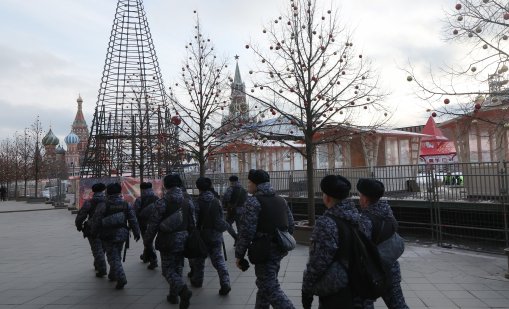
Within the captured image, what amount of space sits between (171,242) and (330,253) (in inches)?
124

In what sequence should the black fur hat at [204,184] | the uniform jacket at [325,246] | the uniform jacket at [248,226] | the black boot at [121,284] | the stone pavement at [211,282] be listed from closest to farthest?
the uniform jacket at [325,246], the uniform jacket at [248,226], the stone pavement at [211,282], the black fur hat at [204,184], the black boot at [121,284]

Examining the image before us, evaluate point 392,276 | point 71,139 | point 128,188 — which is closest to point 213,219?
point 392,276

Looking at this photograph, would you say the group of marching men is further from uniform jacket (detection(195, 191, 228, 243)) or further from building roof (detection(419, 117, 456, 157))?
building roof (detection(419, 117, 456, 157))

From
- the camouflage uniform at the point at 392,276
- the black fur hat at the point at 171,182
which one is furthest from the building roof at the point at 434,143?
the camouflage uniform at the point at 392,276

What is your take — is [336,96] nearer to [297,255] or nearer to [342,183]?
[297,255]

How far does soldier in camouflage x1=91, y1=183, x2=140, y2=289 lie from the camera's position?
7500mm

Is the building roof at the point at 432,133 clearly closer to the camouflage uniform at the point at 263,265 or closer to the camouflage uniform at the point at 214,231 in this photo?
the camouflage uniform at the point at 214,231

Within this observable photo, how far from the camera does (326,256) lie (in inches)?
143

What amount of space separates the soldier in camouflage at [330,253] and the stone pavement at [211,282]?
279cm

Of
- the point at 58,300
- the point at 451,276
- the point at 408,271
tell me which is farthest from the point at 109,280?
the point at 451,276

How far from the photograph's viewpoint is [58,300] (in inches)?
270

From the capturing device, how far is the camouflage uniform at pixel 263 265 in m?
5.04

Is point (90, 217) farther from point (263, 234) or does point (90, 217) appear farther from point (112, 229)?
point (263, 234)

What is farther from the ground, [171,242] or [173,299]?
[171,242]
